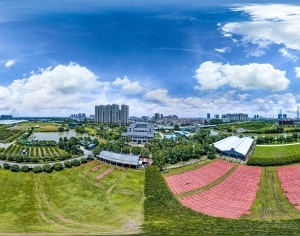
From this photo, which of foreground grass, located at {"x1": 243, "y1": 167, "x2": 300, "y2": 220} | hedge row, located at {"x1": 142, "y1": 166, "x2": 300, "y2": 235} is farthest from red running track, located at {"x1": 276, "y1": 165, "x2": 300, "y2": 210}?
hedge row, located at {"x1": 142, "y1": 166, "x2": 300, "y2": 235}

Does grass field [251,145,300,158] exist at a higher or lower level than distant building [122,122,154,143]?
lower

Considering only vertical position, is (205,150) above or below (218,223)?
above

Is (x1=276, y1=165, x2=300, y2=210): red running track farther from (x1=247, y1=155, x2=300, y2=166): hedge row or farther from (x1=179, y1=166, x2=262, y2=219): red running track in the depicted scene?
(x1=179, y1=166, x2=262, y2=219): red running track

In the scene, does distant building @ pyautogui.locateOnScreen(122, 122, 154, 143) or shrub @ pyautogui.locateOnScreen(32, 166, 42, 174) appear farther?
distant building @ pyautogui.locateOnScreen(122, 122, 154, 143)

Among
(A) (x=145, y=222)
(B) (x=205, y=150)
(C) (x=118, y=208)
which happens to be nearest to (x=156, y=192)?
(C) (x=118, y=208)

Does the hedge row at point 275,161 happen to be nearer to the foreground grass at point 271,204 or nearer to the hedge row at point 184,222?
the foreground grass at point 271,204

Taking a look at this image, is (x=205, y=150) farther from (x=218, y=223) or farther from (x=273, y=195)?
(x=218, y=223)
